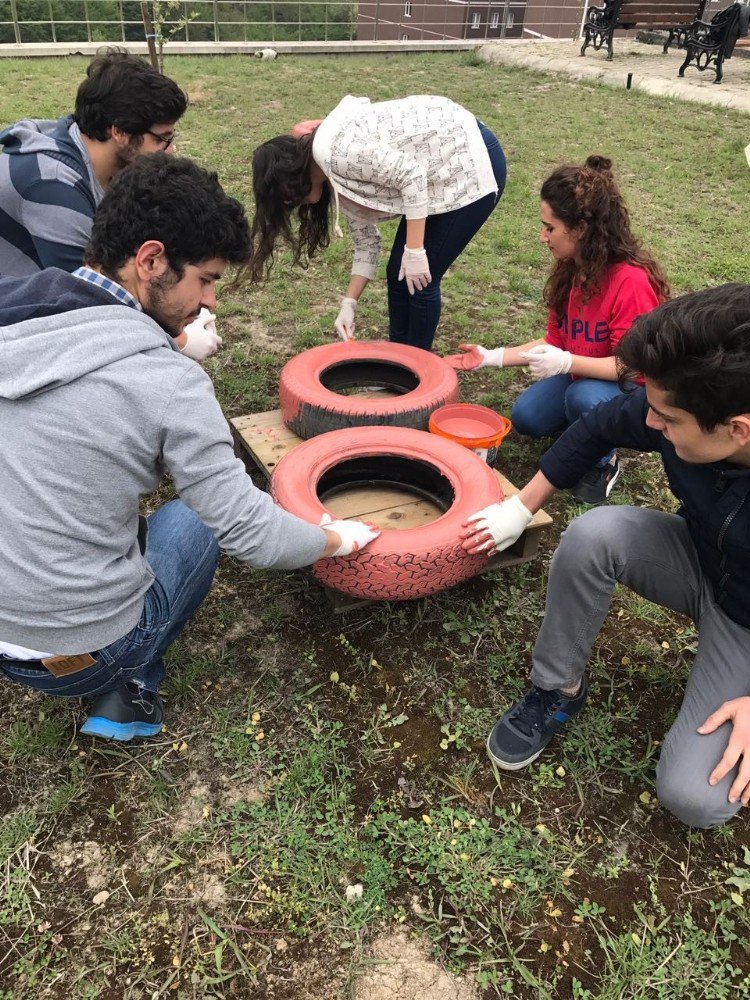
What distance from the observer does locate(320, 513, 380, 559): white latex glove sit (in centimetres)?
234

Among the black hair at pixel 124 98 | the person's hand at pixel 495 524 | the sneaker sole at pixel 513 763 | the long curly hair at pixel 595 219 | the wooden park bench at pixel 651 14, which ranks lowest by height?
the sneaker sole at pixel 513 763

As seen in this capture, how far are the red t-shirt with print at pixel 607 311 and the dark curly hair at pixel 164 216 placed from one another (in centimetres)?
184

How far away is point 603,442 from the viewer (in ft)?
7.50

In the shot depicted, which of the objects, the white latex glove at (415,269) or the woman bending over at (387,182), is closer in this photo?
the woman bending over at (387,182)

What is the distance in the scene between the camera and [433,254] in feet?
12.2

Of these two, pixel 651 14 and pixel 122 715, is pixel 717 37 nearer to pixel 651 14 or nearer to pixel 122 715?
pixel 651 14

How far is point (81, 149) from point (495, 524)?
6.93 feet

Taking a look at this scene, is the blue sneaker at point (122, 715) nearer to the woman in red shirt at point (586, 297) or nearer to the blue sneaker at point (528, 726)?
the blue sneaker at point (528, 726)

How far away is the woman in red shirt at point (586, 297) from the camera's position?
3025mm

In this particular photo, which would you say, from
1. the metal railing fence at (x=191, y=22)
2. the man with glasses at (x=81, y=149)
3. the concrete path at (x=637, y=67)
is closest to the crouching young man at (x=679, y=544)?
the man with glasses at (x=81, y=149)

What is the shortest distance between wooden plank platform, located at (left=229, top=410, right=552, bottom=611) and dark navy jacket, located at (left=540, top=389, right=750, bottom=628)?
598 mm

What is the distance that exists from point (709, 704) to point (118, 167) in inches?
111

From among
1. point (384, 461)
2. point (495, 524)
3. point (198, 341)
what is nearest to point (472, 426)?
point (384, 461)

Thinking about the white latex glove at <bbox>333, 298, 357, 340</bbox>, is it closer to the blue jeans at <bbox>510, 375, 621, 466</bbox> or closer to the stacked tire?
the stacked tire
